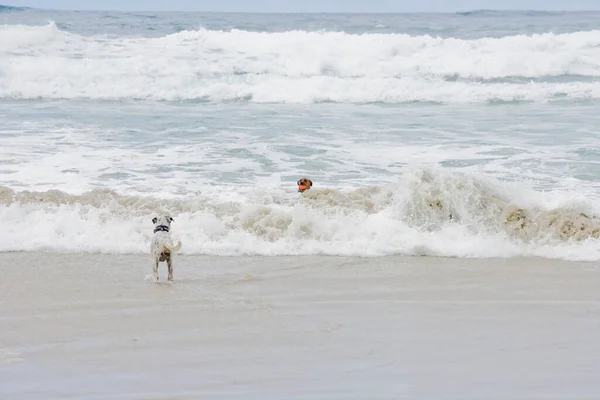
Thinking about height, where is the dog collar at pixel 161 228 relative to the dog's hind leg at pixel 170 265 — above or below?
above

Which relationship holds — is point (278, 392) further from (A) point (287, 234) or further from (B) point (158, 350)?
(A) point (287, 234)

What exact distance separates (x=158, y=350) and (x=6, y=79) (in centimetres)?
1995

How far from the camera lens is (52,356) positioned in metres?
5.21

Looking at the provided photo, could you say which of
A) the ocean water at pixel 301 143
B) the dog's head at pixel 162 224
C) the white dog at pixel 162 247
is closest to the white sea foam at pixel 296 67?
the ocean water at pixel 301 143

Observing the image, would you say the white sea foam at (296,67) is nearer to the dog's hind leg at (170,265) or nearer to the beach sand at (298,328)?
the beach sand at (298,328)

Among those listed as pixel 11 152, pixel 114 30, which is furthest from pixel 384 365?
pixel 114 30

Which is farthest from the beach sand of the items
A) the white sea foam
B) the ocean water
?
the white sea foam

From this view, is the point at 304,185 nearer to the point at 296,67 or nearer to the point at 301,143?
the point at 301,143

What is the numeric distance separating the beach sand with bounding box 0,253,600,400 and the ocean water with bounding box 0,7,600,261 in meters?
0.75

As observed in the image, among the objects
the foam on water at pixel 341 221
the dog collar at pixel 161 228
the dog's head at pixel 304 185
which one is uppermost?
the dog collar at pixel 161 228

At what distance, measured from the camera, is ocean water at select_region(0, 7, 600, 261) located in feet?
29.0

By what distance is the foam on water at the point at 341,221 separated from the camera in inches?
332

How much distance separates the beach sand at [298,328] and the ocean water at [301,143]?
75 centimetres

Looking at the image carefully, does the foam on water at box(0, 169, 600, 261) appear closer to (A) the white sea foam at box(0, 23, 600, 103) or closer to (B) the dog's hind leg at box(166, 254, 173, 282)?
(B) the dog's hind leg at box(166, 254, 173, 282)
